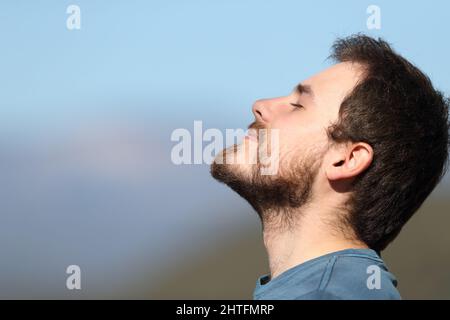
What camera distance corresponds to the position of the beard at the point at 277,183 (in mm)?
2672

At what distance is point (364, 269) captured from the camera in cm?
233

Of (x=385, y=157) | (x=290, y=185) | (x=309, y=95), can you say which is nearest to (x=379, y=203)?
(x=385, y=157)

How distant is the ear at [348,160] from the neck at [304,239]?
0.50 feet

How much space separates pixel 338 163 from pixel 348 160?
1.7 inches

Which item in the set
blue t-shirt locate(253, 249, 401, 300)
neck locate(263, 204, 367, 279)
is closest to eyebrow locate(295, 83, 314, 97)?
neck locate(263, 204, 367, 279)

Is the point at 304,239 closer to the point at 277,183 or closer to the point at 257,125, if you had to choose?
the point at 277,183

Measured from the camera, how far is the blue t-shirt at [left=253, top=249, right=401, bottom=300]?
221 centimetres

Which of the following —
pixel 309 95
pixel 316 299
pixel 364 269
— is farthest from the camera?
pixel 309 95

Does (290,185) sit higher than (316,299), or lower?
higher

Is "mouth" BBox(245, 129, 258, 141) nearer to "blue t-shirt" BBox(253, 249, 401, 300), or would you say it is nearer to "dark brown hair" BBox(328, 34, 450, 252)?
"dark brown hair" BBox(328, 34, 450, 252)

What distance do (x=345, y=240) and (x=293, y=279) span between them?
33 cm

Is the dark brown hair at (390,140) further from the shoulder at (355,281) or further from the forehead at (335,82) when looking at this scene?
the shoulder at (355,281)

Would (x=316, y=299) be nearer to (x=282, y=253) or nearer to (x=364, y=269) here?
(x=364, y=269)
